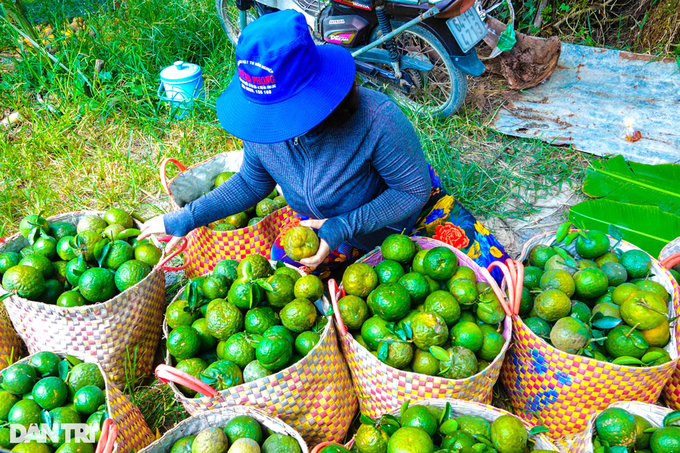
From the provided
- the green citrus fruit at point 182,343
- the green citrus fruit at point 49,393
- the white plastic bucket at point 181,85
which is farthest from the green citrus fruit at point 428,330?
the white plastic bucket at point 181,85

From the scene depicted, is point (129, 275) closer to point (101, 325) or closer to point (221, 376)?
point (101, 325)

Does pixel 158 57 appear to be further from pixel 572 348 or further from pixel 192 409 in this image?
pixel 572 348

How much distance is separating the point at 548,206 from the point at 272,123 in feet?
7.54

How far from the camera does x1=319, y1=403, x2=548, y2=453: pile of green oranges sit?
4.54 ft

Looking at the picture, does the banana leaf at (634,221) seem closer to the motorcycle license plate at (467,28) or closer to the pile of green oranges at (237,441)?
the motorcycle license plate at (467,28)

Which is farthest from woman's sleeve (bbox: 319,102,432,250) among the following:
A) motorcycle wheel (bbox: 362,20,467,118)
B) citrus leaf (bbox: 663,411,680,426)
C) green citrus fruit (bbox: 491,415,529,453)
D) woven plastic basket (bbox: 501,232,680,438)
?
motorcycle wheel (bbox: 362,20,467,118)

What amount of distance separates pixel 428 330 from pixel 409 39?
3241 mm

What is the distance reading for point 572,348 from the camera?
5.52ft

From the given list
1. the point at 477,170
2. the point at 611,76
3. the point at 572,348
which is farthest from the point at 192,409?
the point at 611,76

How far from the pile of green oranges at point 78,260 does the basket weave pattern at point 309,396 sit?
35cm

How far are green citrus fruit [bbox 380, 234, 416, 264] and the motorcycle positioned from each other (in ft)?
6.61

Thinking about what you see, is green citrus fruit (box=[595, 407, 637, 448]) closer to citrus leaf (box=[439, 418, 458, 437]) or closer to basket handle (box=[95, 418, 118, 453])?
citrus leaf (box=[439, 418, 458, 437])

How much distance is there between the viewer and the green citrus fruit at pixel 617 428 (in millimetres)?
1471

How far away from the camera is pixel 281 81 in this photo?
1.60 metres
